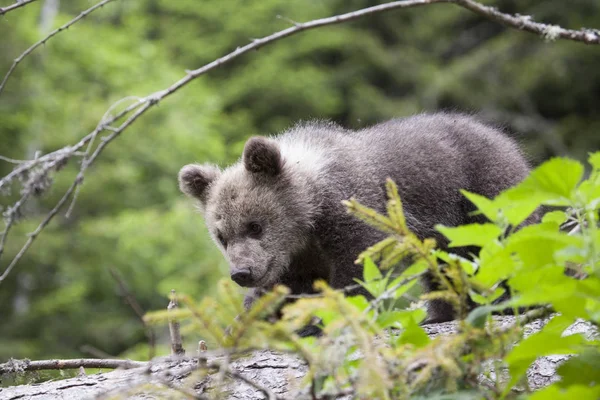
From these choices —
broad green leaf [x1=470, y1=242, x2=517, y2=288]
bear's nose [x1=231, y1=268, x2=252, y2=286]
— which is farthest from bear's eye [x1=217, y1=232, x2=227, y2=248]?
broad green leaf [x1=470, y1=242, x2=517, y2=288]

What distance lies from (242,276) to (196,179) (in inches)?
39.1

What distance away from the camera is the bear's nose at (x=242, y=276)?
4.33m

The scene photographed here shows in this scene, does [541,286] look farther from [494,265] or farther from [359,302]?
[359,302]

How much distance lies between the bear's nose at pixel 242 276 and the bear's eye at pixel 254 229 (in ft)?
1.32

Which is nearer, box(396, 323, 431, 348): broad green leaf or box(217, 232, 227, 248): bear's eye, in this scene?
box(396, 323, 431, 348): broad green leaf

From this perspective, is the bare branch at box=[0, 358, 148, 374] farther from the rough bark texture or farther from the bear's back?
the bear's back

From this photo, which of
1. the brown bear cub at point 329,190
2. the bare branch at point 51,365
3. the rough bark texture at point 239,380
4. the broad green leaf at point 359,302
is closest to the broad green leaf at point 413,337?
the broad green leaf at point 359,302

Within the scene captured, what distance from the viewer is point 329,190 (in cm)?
476

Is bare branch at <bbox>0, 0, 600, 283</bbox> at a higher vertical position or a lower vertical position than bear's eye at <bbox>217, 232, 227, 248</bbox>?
higher

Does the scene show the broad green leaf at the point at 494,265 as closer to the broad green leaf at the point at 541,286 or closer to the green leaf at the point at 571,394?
the broad green leaf at the point at 541,286

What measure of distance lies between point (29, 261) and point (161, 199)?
2.86 metres

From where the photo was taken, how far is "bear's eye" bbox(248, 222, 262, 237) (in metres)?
4.74

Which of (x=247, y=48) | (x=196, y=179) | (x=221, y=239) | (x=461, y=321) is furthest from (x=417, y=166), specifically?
(x=461, y=321)

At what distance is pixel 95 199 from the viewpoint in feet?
48.6
